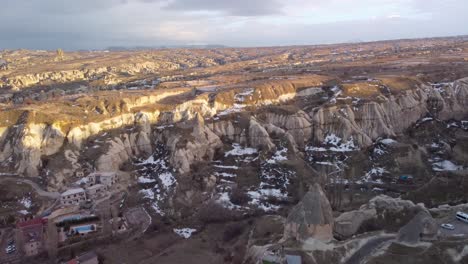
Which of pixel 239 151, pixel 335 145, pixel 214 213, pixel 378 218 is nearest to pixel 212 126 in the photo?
pixel 239 151

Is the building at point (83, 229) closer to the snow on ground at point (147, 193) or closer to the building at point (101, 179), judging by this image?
the building at point (101, 179)

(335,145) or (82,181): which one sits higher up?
(335,145)

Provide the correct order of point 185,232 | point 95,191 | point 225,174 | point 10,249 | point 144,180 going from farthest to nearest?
point 225,174 → point 144,180 → point 95,191 → point 185,232 → point 10,249

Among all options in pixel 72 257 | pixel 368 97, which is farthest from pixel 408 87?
pixel 72 257

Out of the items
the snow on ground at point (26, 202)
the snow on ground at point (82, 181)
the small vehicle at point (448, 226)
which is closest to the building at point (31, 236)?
the snow on ground at point (26, 202)

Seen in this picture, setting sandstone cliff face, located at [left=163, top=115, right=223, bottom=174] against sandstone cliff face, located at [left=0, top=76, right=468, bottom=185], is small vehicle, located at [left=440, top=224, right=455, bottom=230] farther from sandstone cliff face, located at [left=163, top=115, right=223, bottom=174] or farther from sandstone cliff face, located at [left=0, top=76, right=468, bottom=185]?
sandstone cliff face, located at [left=163, top=115, right=223, bottom=174]

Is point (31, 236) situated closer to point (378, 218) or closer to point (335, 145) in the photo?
point (378, 218)
